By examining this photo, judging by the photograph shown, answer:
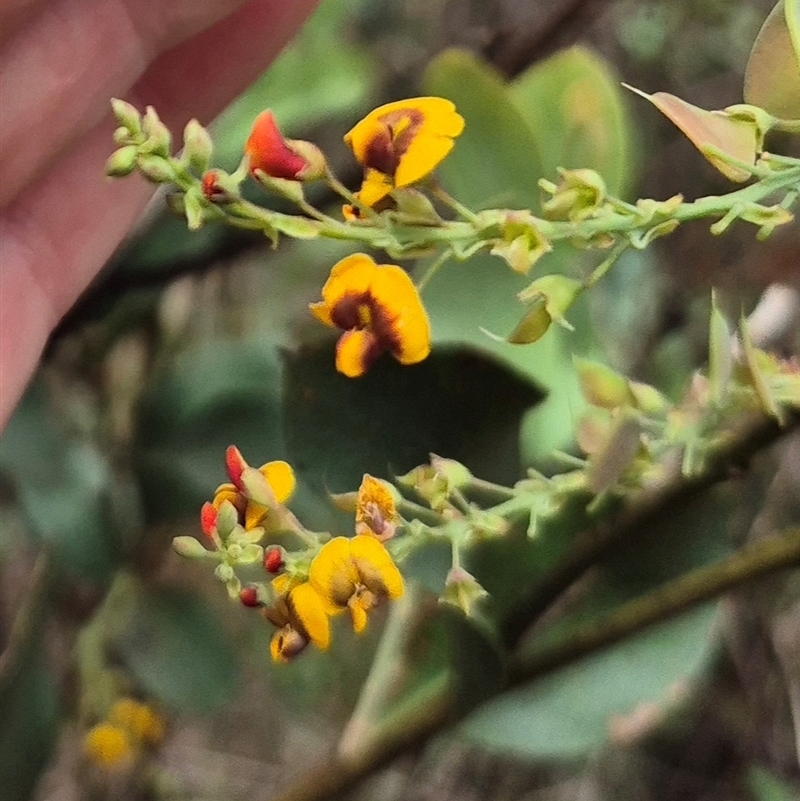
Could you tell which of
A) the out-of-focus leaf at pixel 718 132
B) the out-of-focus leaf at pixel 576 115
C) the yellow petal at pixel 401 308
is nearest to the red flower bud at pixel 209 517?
the yellow petal at pixel 401 308

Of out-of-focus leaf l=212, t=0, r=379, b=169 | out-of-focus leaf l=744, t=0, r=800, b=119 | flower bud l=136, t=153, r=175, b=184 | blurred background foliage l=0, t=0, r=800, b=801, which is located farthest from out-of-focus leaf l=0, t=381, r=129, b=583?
out-of-focus leaf l=744, t=0, r=800, b=119

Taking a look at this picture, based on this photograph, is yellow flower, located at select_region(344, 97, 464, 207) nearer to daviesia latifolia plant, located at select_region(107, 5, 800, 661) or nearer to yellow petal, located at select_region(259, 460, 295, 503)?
daviesia latifolia plant, located at select_region(107, 5, 800, 661)

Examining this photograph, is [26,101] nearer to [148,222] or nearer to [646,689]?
[148,222]

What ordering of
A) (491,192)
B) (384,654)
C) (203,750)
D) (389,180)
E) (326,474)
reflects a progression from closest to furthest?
1. (389,180)
2. (326,474)
3. (491,192)
4. (384,654)
5. (203,750)

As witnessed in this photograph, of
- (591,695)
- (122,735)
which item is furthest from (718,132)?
(122,735)

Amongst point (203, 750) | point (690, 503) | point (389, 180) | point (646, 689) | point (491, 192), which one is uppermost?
point (389, 180)

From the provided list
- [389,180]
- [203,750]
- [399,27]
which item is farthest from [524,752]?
[399,27]
